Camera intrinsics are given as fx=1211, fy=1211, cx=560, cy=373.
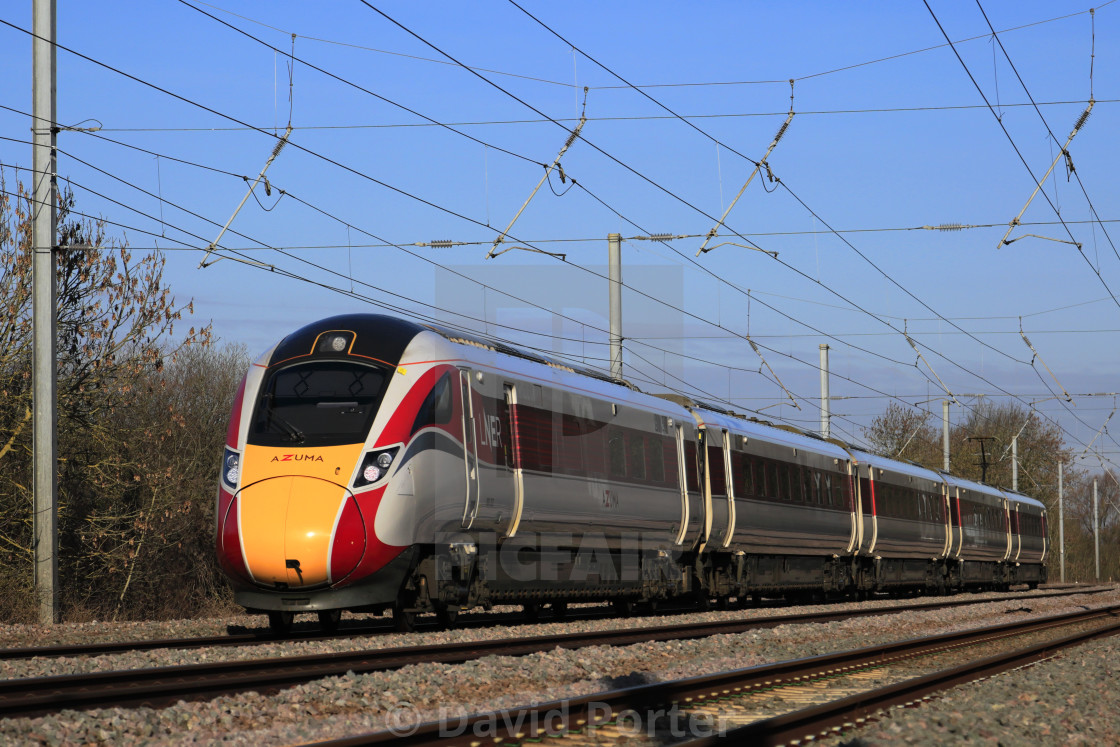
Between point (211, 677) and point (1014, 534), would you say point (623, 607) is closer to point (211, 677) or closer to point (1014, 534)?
point (211, 677)

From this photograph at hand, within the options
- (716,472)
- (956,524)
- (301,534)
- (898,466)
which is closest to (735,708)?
(301,534)

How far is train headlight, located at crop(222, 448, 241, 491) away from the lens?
43.6 feet

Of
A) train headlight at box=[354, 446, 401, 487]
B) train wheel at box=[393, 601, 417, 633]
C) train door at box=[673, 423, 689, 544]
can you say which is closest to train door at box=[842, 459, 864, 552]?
train door at box=[673, 423, 689, 544]

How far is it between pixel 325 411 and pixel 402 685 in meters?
4.87

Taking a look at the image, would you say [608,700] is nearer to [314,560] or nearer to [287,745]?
[287,745]

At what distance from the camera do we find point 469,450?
1420cm

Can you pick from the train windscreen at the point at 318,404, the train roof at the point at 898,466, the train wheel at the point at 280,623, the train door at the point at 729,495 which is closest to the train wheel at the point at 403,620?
the train wheel at the point at 280,623

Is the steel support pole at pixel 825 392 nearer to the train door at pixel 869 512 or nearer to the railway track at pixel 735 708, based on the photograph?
the train door at pixel 869 512

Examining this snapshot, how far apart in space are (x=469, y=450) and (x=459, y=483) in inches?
17.7

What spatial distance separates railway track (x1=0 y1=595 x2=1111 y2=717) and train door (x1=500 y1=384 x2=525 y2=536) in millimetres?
2004

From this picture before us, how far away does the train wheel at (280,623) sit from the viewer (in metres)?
14.0

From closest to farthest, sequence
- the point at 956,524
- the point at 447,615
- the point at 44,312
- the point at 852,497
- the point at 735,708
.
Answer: the point at 735,708 < the point at 447,615 < the point at 44,312 < the point at 852,497 < the point at 956,524

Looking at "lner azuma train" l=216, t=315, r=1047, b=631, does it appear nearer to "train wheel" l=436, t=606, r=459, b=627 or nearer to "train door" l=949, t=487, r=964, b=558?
"train wheel" l=436, t=606, r=459, b=627

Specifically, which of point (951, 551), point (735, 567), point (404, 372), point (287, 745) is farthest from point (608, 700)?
point (951, 551)
